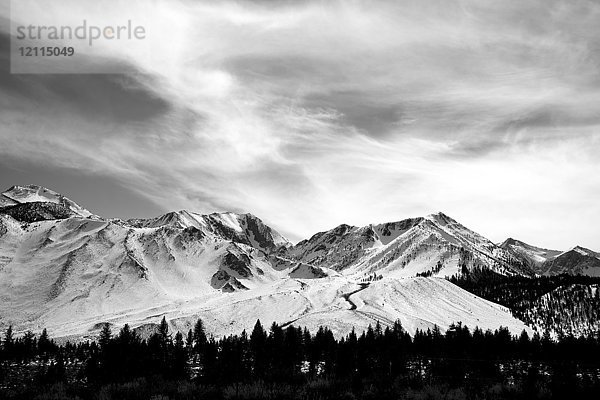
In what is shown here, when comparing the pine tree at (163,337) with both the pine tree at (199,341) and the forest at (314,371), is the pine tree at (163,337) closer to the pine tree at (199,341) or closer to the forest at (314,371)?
the pine tree at (199,341)

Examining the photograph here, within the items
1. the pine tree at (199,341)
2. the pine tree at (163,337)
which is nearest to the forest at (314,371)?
the pine tree at (199,341)

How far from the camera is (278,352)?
91625 mm

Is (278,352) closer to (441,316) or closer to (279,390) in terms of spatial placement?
(279,390)

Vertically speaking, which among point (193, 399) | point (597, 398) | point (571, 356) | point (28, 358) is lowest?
point (571, 356)

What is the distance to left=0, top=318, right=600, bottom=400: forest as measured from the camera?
53.8ft

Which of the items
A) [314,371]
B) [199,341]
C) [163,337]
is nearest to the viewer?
[314,371]

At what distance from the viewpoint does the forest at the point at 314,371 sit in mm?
16391

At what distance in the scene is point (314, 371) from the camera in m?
26.0

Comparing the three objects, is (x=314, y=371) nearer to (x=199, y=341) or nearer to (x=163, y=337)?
(x=163, y=337)

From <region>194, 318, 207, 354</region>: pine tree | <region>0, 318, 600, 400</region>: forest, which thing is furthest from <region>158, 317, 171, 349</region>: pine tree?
<region>0, 318, 600, 400</region>: forest

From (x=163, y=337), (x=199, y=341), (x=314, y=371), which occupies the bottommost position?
(x=199, y=341)

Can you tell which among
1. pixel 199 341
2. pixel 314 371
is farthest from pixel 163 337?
pixel 314 371

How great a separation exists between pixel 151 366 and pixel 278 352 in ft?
101

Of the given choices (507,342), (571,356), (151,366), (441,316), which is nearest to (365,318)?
(441,316)
